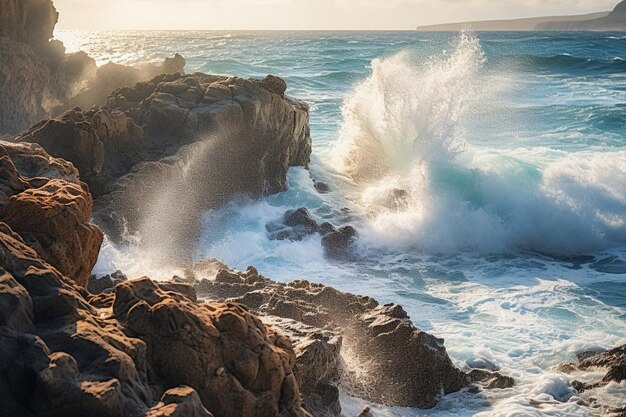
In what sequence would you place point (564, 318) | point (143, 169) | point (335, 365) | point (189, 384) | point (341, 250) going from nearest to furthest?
point (189, 384) < point (335, 365) < point (564, 318) < point (143, 169) < point (341, 250)

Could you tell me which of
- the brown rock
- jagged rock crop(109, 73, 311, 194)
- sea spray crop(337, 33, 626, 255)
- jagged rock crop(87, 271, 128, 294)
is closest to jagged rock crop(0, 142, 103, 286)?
the brown rock

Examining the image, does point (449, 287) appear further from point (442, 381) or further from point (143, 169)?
point (143, 169)

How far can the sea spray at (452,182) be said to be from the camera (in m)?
14.8

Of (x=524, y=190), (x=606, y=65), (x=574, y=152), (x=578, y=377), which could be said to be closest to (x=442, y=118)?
(x=524, y=190)

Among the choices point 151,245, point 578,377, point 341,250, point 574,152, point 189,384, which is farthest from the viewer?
point 574,152

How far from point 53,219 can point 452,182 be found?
12.3 metres

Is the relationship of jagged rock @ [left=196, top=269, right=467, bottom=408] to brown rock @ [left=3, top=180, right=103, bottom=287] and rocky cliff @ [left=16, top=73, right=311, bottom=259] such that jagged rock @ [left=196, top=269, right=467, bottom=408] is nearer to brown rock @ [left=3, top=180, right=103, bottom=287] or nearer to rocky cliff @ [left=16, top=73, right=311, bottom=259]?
brown rock @ [left=3, top=180, right=103, bottom=287]

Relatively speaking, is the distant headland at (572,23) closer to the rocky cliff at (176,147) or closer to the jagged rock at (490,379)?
the rocky cliff at (176,147)

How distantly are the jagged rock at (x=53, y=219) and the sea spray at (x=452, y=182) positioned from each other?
326 inches

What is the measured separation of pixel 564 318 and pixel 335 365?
A: 17.6 ft

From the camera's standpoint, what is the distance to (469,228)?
15.0m

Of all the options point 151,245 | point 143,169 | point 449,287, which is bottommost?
point 449,287

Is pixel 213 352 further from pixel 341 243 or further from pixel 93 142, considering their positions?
pixel 341 243

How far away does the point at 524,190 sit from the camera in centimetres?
1652
